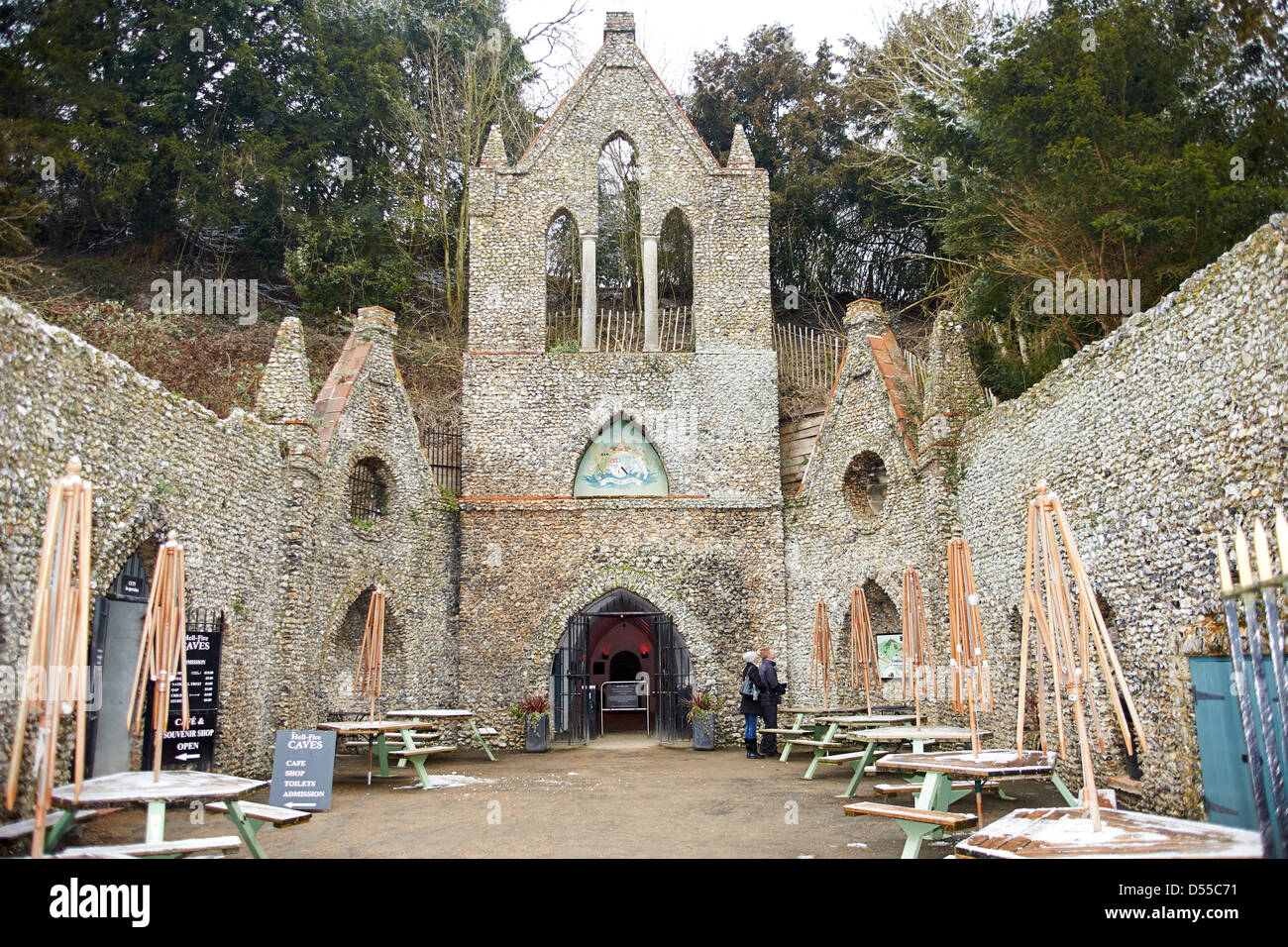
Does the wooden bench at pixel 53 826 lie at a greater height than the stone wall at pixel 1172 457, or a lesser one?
lesser

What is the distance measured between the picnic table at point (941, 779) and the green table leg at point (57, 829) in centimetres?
535

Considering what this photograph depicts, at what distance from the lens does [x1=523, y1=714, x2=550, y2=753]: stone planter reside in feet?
51.9

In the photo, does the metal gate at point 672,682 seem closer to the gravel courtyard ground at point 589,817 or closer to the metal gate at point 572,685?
the metal gate at point 572,685

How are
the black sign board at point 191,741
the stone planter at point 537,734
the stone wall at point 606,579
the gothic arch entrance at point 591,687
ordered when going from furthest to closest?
1. the gothic arch entrance at point 591,687
2. the stone wall at point 606,579
3. the stone planter at point 537,734
4. the black sign board at point 191,741

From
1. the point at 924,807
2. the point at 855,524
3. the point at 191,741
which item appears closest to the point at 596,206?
the point at 855,524

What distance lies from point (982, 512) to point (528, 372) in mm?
8848

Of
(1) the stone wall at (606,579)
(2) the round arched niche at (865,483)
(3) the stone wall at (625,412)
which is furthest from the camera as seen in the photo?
(3) the stone wall at (625,412)

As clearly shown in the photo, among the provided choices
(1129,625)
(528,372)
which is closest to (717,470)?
(528,372)

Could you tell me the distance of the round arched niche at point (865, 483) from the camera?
1614 centimetres

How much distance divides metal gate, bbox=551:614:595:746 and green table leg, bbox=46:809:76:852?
35.1ft

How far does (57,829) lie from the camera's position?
6.04m

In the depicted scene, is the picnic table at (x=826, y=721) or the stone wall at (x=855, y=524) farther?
the stone wall at (x=855, y=524)
